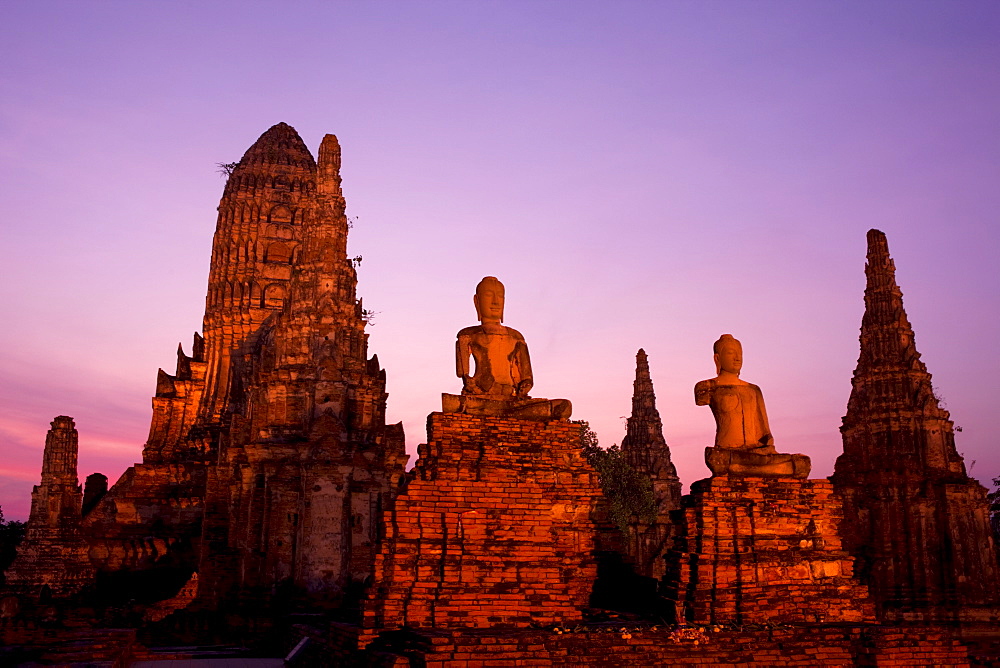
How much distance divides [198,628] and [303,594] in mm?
2529

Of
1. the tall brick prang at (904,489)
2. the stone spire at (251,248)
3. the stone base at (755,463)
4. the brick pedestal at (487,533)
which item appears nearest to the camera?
the brick pedestal at (487,533)

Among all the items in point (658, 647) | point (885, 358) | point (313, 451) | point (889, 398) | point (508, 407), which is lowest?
point (658, 647)

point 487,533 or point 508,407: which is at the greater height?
point 508,407

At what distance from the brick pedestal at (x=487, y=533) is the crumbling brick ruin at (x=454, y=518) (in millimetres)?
28

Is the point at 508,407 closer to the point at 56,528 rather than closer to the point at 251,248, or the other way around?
the point at 56,528

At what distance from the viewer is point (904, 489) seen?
944 inches

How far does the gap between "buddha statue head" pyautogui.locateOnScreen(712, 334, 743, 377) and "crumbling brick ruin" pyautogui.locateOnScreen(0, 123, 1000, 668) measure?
4 centimetres

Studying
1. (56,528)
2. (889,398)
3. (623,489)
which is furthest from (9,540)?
(889,398)

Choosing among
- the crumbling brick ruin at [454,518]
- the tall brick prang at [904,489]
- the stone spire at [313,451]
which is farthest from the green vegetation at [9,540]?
the tall brick prang at [904,489]

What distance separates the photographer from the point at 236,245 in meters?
42.2

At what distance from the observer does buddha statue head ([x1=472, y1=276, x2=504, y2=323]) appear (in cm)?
1233

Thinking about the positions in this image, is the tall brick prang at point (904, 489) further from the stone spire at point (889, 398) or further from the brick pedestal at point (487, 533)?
the brick pedestal at point (487, 533)

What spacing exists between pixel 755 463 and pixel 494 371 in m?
3.61

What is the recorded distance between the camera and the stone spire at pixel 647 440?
148 feet
